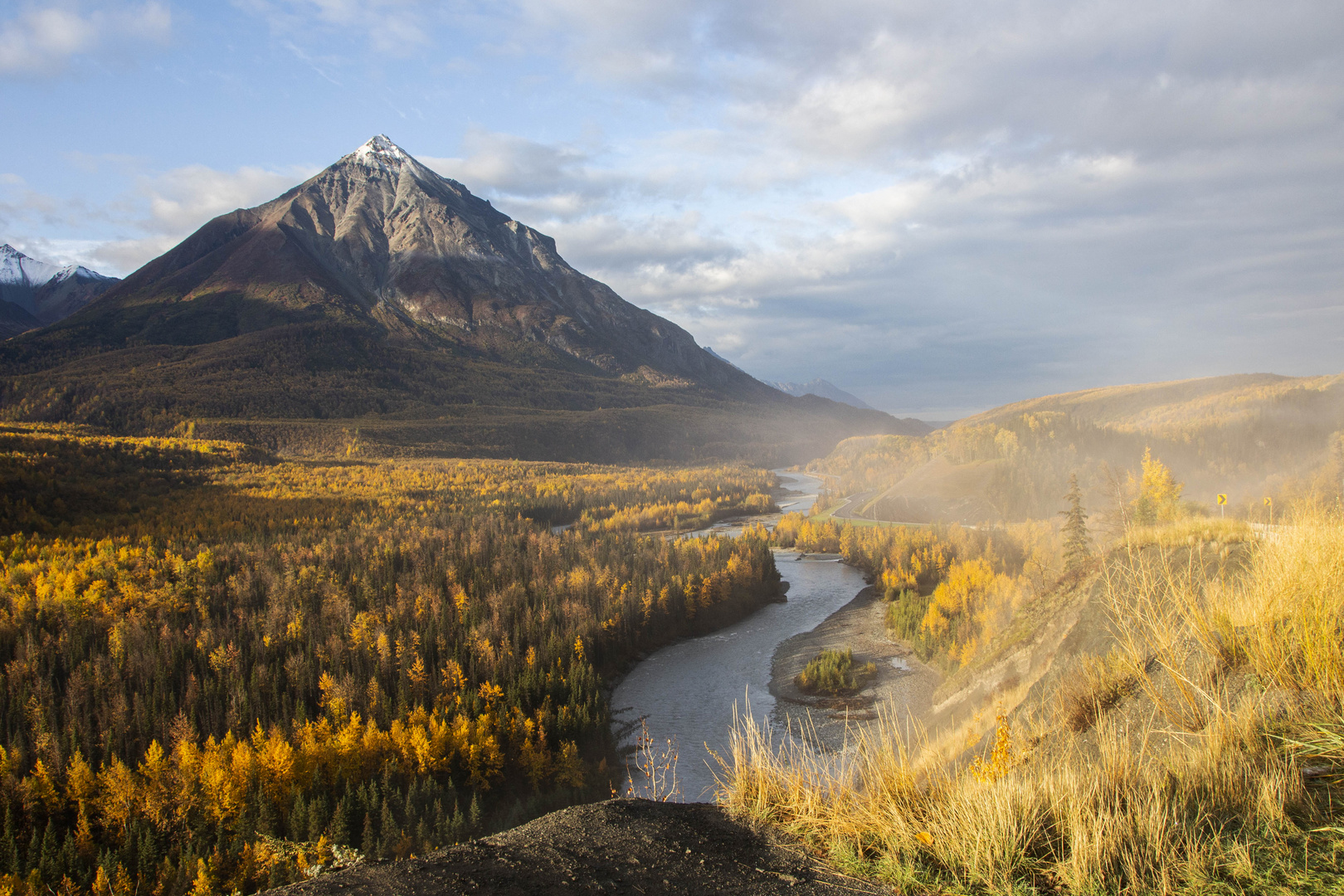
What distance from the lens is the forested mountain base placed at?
24156 millimetres

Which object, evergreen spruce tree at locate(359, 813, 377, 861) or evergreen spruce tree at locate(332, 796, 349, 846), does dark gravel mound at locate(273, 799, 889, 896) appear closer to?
evergreen spruce tree at locate(359, 813, 377, 861)

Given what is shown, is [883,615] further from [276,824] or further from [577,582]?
[276,824]

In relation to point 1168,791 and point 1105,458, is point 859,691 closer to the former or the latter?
point 1168,791

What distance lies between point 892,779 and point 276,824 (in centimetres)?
2589

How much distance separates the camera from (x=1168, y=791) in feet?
19.1

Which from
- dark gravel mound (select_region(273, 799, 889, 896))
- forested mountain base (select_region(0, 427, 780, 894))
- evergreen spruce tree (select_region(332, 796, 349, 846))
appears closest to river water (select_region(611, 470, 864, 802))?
forested mountain base (select_region(0, 427, 780, 894))

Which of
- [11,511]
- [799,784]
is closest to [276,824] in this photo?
[799,784]

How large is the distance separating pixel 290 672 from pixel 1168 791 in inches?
1594

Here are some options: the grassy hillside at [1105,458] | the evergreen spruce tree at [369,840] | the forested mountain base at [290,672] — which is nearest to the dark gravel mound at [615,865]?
the forested mountain base at [290,672]

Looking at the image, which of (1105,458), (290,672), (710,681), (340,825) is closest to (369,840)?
(340,825)

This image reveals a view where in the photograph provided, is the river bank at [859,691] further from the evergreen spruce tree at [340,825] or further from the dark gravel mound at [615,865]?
the dark gravel mound at [615,865]

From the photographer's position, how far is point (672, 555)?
66.6 metres

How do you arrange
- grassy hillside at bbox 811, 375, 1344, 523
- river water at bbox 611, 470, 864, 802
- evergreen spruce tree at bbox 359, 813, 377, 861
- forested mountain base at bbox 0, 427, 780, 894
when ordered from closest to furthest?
evergreen spruce tree at bbox 359, 813, 377, 861
forested mountain base at bbox 0, 427, 780, 894
river water at bbox 611, 470, 864, 802
grassy hillside at bbox 811, 375, 1344, 523

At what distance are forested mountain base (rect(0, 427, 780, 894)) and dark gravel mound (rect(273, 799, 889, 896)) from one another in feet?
10.4
